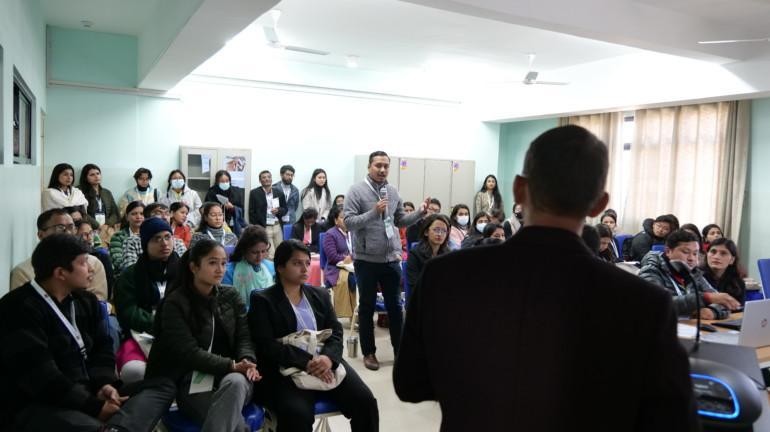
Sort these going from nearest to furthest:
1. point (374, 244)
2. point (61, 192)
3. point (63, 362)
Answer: point (63, 362) < point (374, 244) < point (61, 192)

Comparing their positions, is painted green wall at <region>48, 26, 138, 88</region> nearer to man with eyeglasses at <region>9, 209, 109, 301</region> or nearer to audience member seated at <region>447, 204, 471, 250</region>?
man with eyeglasses at <region>9, 209, 109, 301</region>

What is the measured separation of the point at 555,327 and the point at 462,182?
958cm

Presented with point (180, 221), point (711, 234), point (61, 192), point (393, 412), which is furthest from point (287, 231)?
point (711, 234)

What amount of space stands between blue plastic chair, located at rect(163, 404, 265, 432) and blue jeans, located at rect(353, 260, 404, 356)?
180 centimetres

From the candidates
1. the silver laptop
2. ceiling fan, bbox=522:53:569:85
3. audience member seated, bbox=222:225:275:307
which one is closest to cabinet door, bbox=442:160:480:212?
ceiling fan, bbox=522:53:569:85

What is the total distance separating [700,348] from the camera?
1158 millimetres

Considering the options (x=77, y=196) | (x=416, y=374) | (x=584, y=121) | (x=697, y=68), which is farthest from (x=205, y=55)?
(x=584, y=121)

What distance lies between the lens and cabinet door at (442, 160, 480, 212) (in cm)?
1030

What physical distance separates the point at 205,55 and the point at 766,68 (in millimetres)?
→ 6085

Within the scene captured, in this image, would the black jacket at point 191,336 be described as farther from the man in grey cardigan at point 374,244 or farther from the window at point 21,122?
the window at point 21,122

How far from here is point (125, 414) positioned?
7.33ft

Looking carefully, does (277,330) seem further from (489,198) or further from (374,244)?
(489,198)

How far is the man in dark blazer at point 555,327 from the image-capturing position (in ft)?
2.90

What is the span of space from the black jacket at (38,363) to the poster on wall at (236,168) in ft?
20.4
